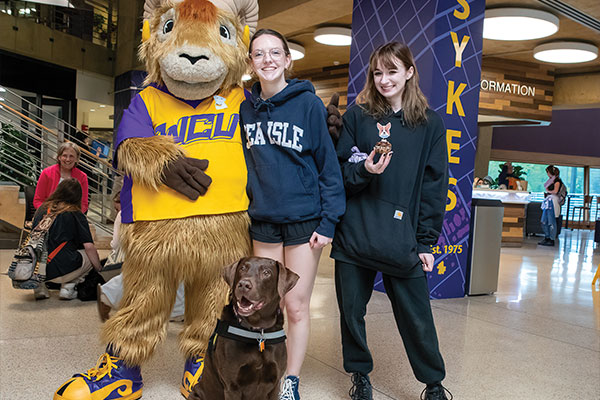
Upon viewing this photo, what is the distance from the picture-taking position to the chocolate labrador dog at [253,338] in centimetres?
167

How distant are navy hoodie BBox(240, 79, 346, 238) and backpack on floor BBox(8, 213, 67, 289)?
7.83 feet

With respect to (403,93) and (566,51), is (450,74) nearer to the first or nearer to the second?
(403,93)

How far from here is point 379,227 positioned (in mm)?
2143

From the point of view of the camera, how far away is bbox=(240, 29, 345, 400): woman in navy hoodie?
6.75ft

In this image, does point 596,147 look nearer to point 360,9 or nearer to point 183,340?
point 360,9

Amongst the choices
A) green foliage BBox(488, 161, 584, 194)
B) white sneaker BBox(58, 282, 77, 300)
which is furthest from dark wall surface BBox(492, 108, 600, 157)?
white sneaker BBox(58, 282, 77, 300)

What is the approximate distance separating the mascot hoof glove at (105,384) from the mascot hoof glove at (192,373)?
21cm

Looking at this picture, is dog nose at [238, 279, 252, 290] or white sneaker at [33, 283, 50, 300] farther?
white sneaker at [33, 283, 50, 300]

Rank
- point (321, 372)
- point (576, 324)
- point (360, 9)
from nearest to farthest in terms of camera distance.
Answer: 1. point (321, 372)
2. point (576, 324)
3. point (360, 9)

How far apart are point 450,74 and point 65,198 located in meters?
3.34

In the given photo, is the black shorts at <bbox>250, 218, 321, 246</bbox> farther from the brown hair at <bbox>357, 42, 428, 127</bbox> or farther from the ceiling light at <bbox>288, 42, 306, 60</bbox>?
the ceiling light at <bbox>288, 42, 306, 60</bbox>

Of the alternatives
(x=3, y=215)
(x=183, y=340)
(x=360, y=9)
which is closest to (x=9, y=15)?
(x=3, y=215)

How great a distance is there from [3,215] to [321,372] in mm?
4961

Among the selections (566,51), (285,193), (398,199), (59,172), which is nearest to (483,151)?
(566,51)
